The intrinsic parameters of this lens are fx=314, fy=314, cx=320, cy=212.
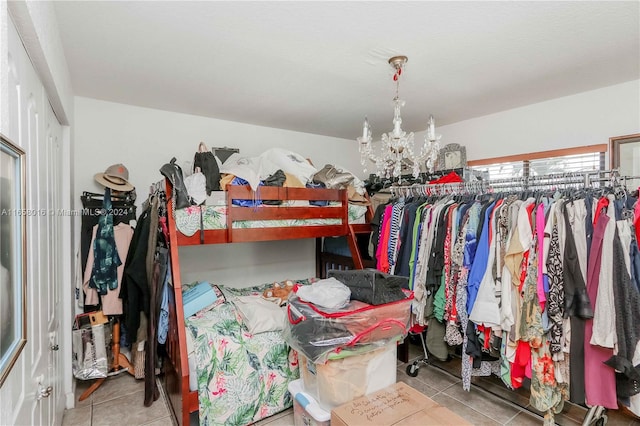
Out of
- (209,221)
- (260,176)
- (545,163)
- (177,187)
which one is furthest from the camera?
(545,163)

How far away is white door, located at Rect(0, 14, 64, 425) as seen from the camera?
94 cm

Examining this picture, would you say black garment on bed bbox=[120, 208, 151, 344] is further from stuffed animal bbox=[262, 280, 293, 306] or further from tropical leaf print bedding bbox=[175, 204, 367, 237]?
stuffed animal bbox=[262, 280, 293, 306]

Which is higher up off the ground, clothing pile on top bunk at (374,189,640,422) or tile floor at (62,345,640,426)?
clothing pile on top bunk at (374,189,640,422)

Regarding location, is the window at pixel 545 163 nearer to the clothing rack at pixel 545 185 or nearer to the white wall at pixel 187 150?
the clothing rack at pixel 545 185

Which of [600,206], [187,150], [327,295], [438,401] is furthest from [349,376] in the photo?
[187,150]

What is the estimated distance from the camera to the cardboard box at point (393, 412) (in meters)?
1.57

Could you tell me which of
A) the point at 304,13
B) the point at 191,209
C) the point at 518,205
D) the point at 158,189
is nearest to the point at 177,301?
the point at 191,209

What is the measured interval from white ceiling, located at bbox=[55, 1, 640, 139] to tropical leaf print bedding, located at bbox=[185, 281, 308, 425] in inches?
72.4

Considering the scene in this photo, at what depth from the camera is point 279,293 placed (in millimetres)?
2951

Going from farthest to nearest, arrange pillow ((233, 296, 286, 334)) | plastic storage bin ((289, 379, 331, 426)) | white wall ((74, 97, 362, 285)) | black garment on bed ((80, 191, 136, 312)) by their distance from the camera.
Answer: white wall ((74, 97, 362, 285)) < black garment on bed ((80, 191, 136, 312)) < pillow ((233, 296, 286, 334)) < plastic storage bin ((289, 379, 331, 426))

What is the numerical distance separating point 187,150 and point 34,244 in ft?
7.41

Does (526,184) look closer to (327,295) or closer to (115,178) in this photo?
(327,295)

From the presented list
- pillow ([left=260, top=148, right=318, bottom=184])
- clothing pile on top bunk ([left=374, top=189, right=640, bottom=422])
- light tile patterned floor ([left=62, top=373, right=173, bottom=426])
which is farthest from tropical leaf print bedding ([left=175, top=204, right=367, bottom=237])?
light tile patterned floor ([left=62, top=373, right=173, bottom=426])

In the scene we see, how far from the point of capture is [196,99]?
2865mm
